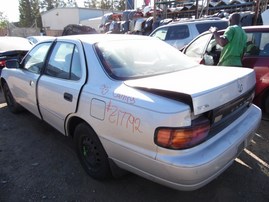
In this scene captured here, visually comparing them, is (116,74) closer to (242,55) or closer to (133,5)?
(242,55)

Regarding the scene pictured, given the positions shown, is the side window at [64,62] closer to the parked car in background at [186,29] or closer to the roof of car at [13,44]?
the roof of car at [13,44]

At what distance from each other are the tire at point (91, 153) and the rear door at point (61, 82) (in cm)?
27

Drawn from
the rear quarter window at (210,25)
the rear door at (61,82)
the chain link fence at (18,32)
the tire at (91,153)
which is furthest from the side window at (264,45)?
the chain link fence at (18,32)

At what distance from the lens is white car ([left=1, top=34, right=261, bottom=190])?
6.82ft

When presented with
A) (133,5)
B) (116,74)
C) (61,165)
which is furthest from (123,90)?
(133,5)

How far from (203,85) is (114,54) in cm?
108

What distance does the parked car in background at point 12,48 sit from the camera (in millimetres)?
6996

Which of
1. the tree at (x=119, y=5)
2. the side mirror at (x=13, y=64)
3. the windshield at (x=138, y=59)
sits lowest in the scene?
the side mirror at (x=13, y=64)

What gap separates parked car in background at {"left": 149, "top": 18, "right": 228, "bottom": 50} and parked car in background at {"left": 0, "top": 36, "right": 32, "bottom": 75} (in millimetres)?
4340

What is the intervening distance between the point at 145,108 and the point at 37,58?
2497 millimetres

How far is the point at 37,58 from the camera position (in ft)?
13.1

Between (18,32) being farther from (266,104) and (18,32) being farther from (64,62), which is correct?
(266,104)

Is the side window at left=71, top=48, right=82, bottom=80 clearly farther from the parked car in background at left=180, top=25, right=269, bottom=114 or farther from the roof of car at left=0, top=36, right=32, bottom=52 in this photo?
the roof of car at left=0, top=36, right=32, bottom=52

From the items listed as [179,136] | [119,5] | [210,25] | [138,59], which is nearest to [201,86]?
[179,136]
